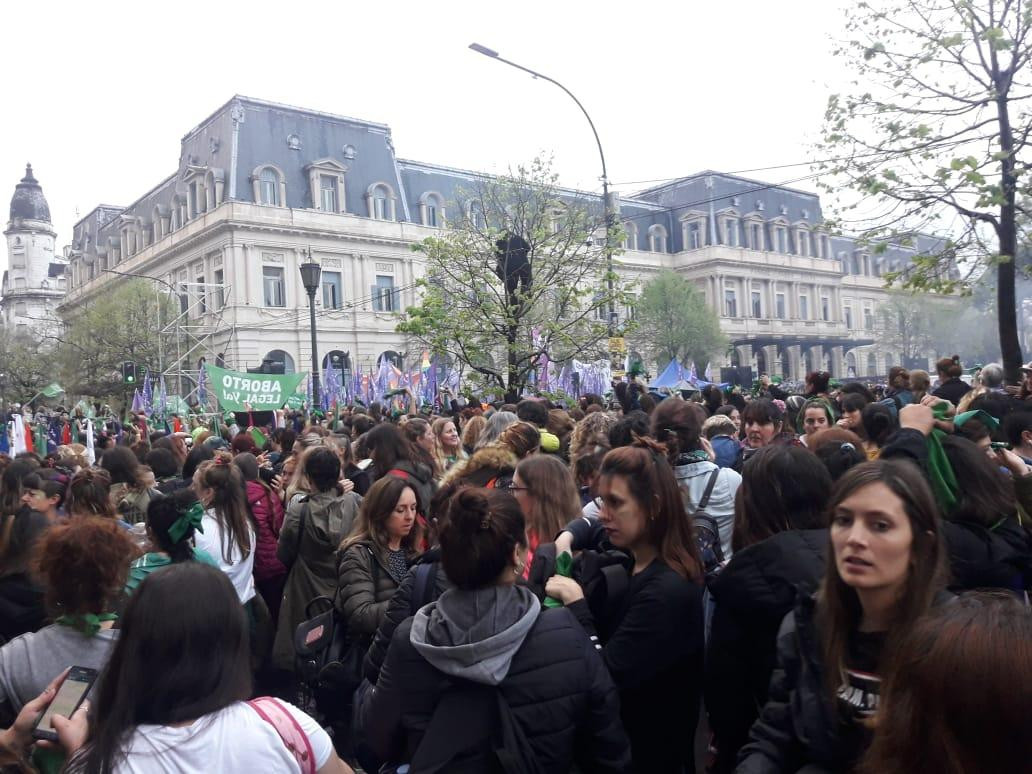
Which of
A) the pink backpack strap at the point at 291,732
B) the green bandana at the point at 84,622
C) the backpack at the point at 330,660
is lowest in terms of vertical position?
the backpack at the point at 330,660

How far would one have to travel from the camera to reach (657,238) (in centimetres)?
5766

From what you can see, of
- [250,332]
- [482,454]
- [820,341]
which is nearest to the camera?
[482,454]

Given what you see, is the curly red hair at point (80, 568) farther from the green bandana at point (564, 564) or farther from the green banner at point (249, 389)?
the green banner at point (249, 389)

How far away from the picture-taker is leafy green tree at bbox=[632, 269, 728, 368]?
A: 160ft

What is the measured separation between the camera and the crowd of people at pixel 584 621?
6.29ft

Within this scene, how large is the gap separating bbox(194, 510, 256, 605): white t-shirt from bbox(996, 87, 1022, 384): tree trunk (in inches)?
364

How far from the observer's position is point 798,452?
9.80 ft

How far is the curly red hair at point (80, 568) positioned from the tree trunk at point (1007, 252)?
1009 cm

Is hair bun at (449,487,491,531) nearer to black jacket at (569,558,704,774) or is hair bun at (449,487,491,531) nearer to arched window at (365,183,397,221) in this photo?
black jacket at (569,558,704,774)

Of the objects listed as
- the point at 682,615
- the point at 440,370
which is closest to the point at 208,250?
the point at 440,370

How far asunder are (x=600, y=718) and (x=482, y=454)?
7.59 ft

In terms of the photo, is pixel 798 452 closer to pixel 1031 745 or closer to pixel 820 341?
pixel 1031 745

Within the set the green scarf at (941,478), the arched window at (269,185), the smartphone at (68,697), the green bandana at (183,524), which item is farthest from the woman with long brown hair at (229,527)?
the arched window at (269,185)

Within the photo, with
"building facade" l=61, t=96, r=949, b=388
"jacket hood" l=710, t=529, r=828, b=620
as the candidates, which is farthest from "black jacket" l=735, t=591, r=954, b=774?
"building facade" l=61, t=96, r=949, b=388
